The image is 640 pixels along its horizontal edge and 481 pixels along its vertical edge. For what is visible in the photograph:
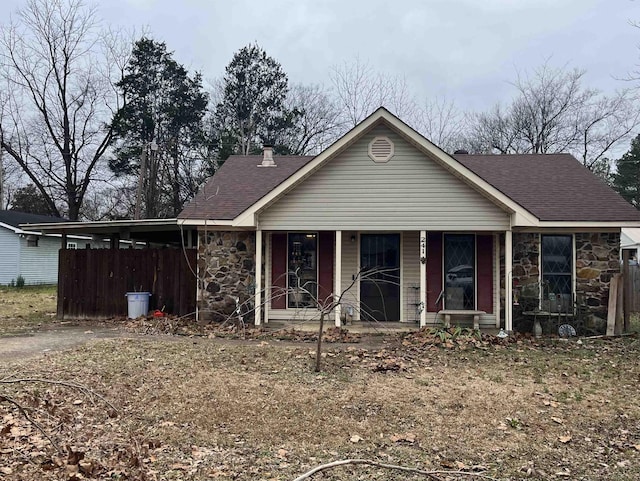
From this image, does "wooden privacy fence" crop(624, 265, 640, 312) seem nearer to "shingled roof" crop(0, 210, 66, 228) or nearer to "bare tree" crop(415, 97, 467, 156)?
"bare tree" crop(415, 97, 467, 156)

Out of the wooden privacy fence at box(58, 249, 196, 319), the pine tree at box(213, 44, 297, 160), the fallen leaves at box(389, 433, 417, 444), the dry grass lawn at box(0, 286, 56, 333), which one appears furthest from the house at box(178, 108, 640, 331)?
the pine tree at box(213, 44, 297, 160)

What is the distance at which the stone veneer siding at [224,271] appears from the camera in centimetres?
1147

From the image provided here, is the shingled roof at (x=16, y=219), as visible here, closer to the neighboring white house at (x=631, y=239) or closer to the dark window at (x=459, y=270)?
the dark window at (x=459, y=270)

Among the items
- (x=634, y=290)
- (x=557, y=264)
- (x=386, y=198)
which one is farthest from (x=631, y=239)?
(x=386, y=198)

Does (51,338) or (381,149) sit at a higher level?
(381,149)

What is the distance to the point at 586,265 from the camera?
11086 millimetres

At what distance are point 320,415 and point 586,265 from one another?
27.3ft

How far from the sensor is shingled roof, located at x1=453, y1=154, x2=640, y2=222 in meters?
10.8

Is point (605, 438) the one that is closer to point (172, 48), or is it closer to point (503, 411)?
point (503, 411)

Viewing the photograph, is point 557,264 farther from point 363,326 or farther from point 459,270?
point 363,326

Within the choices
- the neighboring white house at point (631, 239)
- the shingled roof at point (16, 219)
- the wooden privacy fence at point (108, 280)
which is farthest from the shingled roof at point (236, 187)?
the shingled roof at point (16, 219)

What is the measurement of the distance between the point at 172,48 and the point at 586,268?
2936 cm

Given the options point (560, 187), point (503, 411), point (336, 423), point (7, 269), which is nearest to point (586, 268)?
point (560, 187)

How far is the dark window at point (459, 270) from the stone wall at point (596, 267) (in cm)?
227
